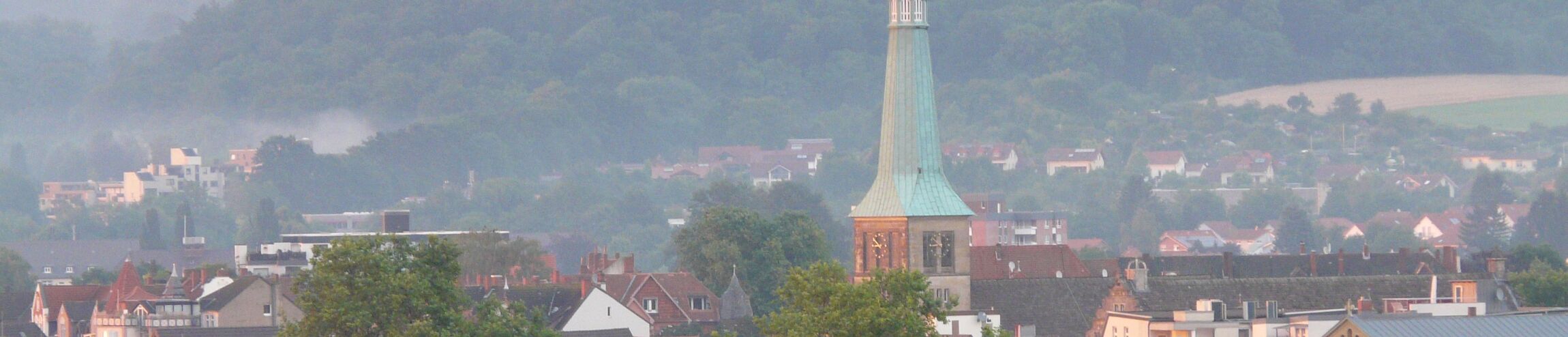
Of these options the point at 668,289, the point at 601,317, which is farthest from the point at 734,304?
the point at 601,317

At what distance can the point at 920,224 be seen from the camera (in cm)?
6700

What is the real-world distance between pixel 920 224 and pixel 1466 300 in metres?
15.8

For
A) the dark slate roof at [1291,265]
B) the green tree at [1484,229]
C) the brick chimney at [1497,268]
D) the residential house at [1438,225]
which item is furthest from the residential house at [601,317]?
the residential house at [1438,225]

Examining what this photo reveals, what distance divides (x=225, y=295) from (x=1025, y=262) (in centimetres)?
2251

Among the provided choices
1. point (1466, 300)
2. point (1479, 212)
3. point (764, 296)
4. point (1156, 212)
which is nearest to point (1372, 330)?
point (1466, 300)

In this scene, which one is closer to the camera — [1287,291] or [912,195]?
[1287,291]

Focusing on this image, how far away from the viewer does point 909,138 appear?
227 ft

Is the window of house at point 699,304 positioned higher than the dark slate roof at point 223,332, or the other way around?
the window of house at point 699,304

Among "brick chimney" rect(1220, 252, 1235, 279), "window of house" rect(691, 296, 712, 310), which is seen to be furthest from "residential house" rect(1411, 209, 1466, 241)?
"window of house" rect(691, 296, 712, 310)

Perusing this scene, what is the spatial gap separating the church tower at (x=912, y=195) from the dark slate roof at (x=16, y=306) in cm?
2606

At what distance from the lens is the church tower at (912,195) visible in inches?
2625

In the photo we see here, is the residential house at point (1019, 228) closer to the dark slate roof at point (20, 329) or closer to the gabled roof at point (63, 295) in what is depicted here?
the gabled roof at point (63, 295)

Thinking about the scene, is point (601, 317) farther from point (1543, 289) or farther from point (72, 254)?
point (72, 254)

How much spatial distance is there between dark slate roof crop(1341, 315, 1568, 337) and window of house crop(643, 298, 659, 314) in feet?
117
